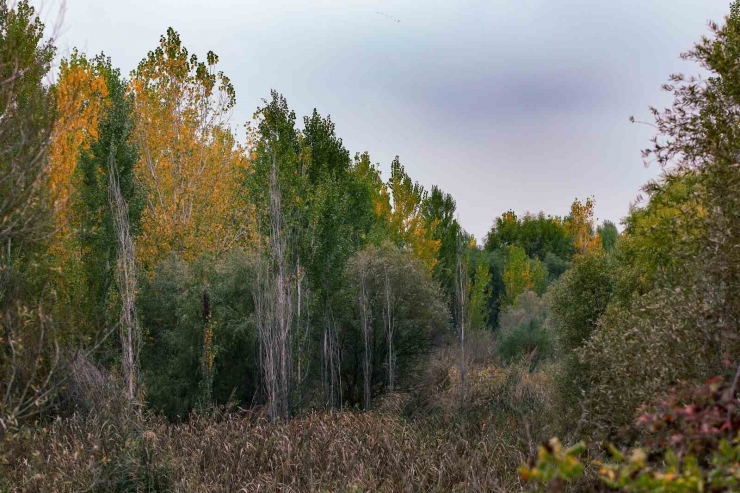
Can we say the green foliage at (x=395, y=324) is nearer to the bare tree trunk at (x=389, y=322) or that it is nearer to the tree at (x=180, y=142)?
the bare tree trunk at (x=389, y=322)

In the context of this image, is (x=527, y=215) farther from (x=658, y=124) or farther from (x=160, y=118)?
(x=658, y=124)

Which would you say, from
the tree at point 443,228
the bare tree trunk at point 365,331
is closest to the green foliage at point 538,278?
the tree at point 443,228

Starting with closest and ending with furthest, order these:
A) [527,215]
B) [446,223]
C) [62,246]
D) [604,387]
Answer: [604,387] < [62,246] < [446,223] < [527,215]

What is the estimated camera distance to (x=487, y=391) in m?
18.0

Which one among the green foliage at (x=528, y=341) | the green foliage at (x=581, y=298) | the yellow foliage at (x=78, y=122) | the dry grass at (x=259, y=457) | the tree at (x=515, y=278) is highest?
the yellow foliage at (x=78, y=122)

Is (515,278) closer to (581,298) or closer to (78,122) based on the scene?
(581,298)

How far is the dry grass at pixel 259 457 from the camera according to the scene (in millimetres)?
10250

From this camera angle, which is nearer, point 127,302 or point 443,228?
point 127,302

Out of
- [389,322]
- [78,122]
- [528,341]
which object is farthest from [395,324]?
[528,341]

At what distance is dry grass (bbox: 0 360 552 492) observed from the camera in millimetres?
10250

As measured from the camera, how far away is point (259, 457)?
11586mm

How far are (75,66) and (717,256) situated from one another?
21041 millimetres

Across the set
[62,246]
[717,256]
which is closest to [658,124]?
[717,256]

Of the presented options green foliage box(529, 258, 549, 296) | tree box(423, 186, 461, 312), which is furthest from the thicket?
green foliage box(529, 258, 549, 296)
